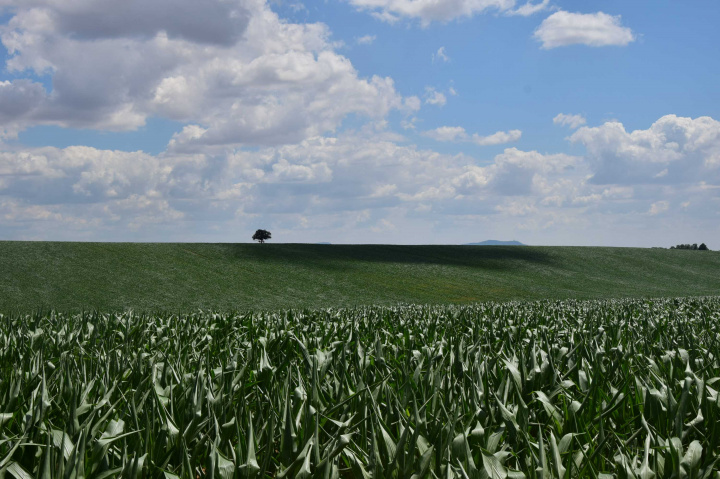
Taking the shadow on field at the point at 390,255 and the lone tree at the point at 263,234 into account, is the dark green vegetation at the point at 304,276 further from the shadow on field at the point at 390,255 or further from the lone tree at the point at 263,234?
the lone tree at the point at 263,234

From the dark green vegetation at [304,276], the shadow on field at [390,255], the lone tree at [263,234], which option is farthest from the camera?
the lone tree at [263,234]

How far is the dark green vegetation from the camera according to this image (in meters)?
30.2

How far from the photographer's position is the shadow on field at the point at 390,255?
4606 cm

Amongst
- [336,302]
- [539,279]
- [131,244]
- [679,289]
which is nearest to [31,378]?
[336,302]

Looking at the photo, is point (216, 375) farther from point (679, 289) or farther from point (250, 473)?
point (679, 289)

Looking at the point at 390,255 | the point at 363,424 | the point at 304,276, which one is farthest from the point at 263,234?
the point at 363,424

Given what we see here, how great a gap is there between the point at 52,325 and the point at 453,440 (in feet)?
28.0

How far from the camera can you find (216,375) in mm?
4711

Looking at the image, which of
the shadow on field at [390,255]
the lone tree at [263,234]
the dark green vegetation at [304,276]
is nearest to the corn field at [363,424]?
the dark green vegetation at [304,276]

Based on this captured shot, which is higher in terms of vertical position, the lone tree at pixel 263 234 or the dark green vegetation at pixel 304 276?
the lone tree at pixel 263 234

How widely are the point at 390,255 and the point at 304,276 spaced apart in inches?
581

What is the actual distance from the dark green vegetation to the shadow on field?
0.11 metres

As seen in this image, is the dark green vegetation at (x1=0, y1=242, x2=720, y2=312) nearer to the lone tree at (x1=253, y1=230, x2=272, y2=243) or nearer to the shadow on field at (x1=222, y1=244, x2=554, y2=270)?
the shadow on field at (x1=222, y1=244, x2=554, y2=270)

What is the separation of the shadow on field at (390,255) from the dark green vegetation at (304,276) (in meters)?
0.11
